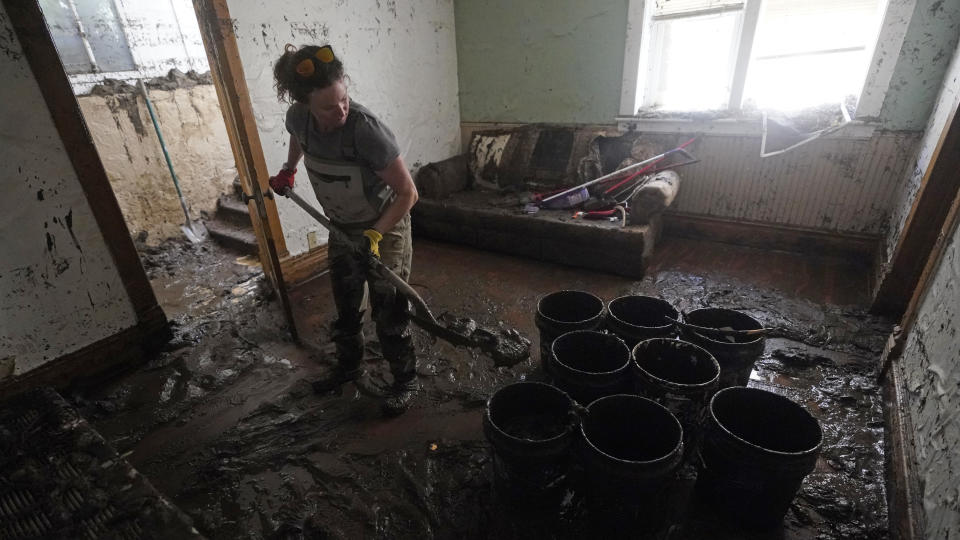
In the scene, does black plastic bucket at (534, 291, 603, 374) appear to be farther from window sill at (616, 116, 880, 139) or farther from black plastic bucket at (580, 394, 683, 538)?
window sill at (616, 116, 880, 139)

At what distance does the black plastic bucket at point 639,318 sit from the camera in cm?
206

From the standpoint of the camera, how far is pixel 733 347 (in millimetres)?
1887

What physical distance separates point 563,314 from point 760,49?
305 centimetres

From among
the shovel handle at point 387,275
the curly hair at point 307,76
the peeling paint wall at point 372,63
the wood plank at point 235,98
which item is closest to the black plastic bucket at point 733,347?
the shovel handle at point 387,275

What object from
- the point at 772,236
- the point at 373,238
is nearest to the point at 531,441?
the point at 373,238

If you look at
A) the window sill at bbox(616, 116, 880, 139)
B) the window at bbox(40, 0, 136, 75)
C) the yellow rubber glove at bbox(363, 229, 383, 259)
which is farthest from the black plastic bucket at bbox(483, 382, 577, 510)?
the window at bbox(40, 0, 136, 75)

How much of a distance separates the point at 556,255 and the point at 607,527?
7.98ft

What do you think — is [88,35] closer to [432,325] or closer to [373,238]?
[373,238]

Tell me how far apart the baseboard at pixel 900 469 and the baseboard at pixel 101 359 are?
371 cm

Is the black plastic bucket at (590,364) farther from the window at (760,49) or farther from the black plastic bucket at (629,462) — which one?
the window at (760,49)

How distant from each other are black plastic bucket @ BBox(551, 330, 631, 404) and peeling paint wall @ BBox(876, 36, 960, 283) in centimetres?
215

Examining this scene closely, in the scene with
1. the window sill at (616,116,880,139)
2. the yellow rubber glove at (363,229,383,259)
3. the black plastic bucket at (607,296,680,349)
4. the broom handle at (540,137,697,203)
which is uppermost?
the window sill at (616,116,880,139)

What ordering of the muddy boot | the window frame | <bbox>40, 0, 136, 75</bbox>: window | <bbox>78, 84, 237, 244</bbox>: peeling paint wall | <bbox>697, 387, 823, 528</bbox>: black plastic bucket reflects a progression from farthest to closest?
<bbox>78, 84, 237, 244</bbox>: peeling paint wall
<bbox>40, 0, 136, 75</bbox>: window
the window frame
the muddy boot
<bbox>697, 387, 823, 528</bbox>: black plastic bucket

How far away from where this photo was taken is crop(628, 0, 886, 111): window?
3.41m
